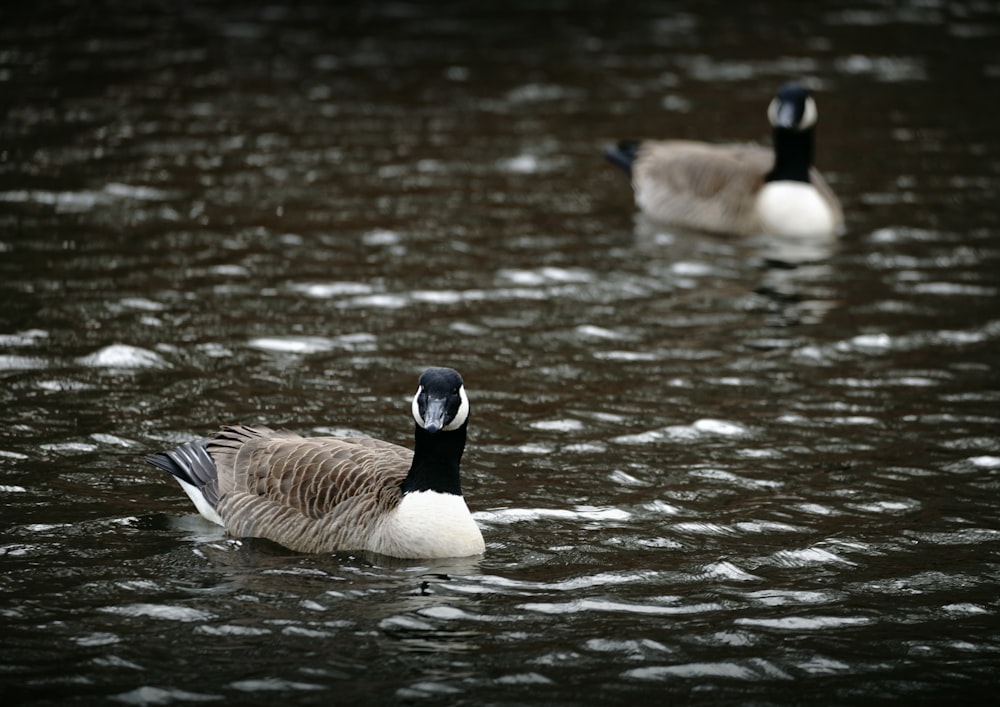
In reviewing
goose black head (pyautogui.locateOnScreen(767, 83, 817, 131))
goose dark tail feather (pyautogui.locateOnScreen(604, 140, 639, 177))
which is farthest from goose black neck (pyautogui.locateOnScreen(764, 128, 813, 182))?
goose dark tail feather (pyautogui.locateOnScreen(604, 140, 639, 177))

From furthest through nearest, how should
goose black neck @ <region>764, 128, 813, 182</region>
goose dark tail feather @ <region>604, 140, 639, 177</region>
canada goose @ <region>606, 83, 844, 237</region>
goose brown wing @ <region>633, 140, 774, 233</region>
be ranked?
goose dark tail feather @ <region>604, 140, 639, 177</region>
goose brown wing @ <region>633, 140, 774, 233</region>
goose black neck @ <region>764, 128, 813, 182</region>
canada goose @ <region>606, 83, 844, 237</region>

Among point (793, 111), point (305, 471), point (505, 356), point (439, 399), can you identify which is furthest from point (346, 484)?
point (793, 111)

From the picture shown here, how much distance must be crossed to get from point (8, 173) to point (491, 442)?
9.78 m

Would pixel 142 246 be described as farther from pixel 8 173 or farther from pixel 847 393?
pixel 847 393

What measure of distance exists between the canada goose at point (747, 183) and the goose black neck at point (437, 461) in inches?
398

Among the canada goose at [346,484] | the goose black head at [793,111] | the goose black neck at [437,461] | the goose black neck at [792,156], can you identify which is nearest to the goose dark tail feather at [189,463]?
the canada goose at [346,484]

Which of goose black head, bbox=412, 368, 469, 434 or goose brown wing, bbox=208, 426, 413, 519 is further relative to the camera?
goose brown wing, bbox=208, 426, 413, 519

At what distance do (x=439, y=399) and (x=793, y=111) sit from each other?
1045 centimetres

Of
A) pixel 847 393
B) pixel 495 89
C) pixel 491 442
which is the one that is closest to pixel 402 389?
pixel 491 442

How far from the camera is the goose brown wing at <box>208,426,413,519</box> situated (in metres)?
10.6

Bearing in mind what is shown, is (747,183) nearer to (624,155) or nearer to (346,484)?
(624,155)

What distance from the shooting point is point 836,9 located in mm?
31703

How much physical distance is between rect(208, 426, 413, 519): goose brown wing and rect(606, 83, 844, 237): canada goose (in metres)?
9.53

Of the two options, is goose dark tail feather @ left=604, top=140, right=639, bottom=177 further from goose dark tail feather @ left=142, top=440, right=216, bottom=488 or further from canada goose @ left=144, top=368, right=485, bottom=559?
goose dark tail feather @ left=142, top=440, right=216, bottom=488
